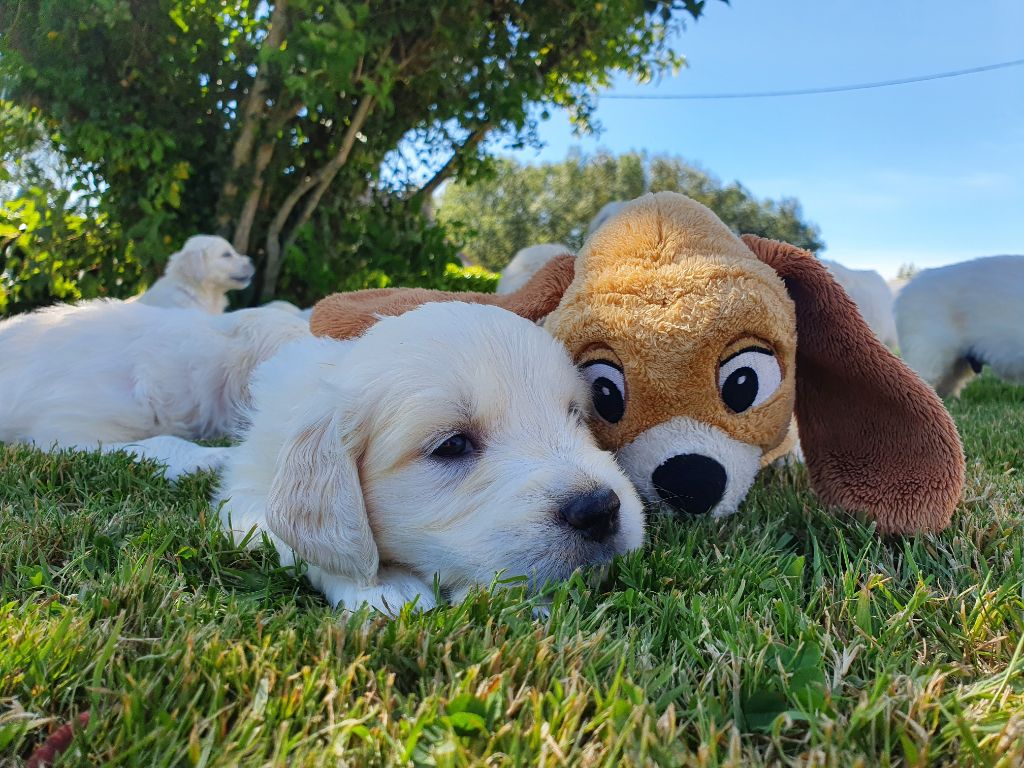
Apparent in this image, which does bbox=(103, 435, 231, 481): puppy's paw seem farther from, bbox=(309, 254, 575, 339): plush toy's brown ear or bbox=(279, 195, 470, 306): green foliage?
bbox=(279, 195, 470, 306): green foliage

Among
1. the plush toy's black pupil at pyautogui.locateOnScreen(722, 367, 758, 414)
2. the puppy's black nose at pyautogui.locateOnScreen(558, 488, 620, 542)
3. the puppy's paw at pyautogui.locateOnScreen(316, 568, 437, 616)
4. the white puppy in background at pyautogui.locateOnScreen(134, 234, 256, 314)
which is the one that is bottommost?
the white puppy in background at pyautogui.locateOnScreen(134, 234, 256, 314)

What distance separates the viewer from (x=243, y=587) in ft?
5.88

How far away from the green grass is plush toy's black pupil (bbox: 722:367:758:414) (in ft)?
1.29

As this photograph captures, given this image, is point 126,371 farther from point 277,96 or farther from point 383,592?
point 277,96

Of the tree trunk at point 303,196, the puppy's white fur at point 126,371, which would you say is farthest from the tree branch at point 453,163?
the puppy's white fur at point 126,371

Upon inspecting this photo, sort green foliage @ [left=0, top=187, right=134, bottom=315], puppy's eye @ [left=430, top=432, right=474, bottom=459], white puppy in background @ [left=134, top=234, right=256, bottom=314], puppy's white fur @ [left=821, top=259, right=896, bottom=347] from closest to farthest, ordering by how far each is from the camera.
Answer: puppy's eye @ [left=430, top=432, right=474, bottom=459], green foliage @ [left=0, top=187, right=134, bottom=315], white puppy in background @ [left=134, top=234, right=256, bottom=314], puppy's white fur @ [left=821, top=259, right=896, bottom=347]

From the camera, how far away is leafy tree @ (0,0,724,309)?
674cm

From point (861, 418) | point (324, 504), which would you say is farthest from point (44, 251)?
point (861, 418)

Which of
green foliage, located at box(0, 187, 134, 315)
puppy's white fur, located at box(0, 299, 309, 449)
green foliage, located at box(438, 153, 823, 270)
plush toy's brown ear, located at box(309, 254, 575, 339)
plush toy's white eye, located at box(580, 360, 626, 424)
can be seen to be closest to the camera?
plush toy's white eye, located at box(580, 360, 626, 424)

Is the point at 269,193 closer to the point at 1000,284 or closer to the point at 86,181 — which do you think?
the point at 86,181

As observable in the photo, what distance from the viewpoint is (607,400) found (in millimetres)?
2227

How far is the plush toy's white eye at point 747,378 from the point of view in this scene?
212cm

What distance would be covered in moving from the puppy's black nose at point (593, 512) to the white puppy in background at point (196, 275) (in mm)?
6867

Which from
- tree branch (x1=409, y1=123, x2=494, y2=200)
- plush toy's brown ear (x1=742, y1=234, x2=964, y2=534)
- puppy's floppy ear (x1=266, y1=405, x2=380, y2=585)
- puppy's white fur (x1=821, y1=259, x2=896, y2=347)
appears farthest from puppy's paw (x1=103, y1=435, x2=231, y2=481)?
puppy's white fur (x1=821, y1=259, x2=896, y2=347)
